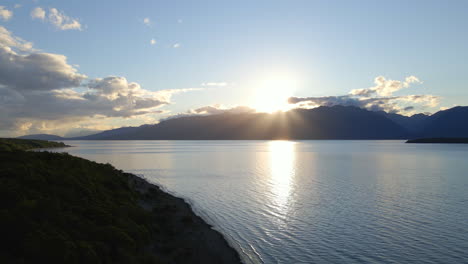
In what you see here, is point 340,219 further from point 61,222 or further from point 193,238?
point 61,222

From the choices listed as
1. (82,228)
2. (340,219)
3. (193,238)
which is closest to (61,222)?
(82,228)

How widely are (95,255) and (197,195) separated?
2503 cm

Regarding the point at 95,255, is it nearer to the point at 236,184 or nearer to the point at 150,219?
the point at 150,219

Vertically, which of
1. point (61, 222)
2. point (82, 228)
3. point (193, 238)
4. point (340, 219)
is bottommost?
point (340, 219)

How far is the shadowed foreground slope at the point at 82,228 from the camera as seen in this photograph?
1470 centimetres

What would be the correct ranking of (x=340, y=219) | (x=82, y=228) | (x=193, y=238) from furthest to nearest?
(x=340, y=219), (x=193, y=238), (x=82, y=228)

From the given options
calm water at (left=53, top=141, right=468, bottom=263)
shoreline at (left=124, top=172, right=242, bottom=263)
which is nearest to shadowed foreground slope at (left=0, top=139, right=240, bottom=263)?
shoreline at (left=124, top=172, right=242, bottom=263)

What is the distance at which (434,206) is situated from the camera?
3134 cm

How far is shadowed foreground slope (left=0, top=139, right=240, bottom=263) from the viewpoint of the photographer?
14703 mm

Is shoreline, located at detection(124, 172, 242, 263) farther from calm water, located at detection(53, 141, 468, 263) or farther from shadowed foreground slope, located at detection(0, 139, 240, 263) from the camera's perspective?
calm water, located at detection(53, 141, 468, 263)

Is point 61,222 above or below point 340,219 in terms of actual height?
above

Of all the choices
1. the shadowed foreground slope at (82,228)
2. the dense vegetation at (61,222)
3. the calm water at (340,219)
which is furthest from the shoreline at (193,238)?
the dense vegetation at (61,222)

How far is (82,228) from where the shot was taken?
17.8 metres

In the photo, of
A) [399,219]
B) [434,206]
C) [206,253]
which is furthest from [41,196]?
[434,206]
